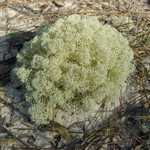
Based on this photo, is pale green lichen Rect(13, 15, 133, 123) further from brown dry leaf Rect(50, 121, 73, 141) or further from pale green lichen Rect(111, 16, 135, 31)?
pale green lichen Rect(111, 16, 135, 31)

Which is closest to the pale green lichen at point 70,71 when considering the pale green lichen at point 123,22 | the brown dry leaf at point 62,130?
the brown dry leaf at point 62,130

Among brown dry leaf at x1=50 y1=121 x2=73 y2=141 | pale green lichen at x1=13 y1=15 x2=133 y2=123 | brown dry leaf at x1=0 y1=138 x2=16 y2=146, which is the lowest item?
brown dry leaf at x1=0 y1=138 x2=16 y2=146

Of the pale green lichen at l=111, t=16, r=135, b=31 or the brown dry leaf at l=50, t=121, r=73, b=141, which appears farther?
the pale green lichen at l=111, t=16, r=135, b=31

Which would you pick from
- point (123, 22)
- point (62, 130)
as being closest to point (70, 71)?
point (62, 130)

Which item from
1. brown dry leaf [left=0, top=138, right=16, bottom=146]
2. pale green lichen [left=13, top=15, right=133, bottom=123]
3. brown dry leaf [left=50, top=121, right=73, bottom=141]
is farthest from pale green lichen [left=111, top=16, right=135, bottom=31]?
brown dry leaf [left=0, top=138, right=16, bottom=146]

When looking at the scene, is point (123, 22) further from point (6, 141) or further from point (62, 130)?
point (6, 141)

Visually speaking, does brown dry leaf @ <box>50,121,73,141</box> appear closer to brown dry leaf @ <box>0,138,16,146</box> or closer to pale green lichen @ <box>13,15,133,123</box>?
pale green lichen @ <box>13,15,133,123</box>

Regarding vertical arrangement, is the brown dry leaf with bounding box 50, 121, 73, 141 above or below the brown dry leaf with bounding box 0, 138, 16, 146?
above
